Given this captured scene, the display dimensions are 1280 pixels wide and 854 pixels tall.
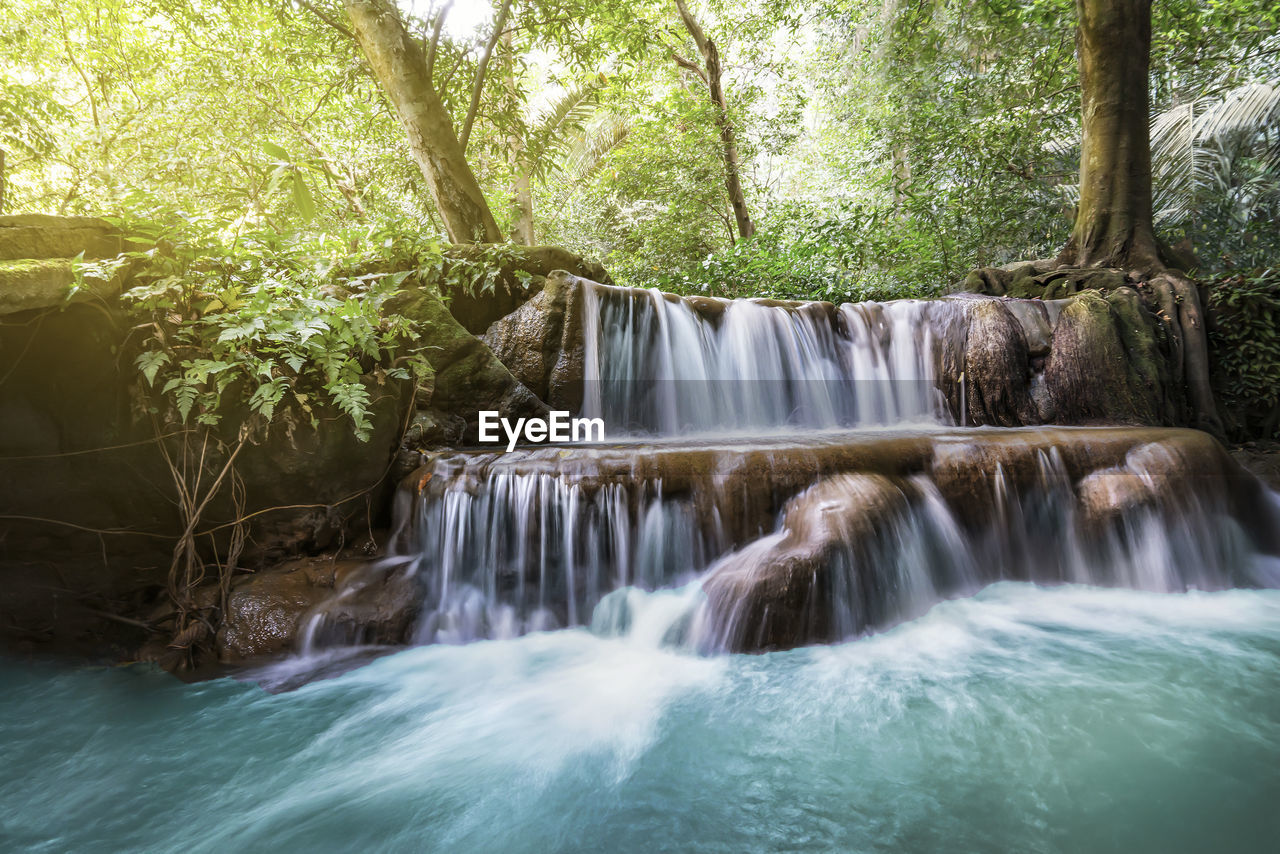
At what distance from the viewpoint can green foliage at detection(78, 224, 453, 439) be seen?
3.40 meters

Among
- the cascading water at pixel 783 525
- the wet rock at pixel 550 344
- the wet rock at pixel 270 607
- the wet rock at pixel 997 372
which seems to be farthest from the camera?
the wet rock at pixel 997 372

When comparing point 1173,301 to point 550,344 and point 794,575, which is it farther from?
point 550,344

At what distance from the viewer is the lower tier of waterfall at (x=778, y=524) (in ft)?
12.5

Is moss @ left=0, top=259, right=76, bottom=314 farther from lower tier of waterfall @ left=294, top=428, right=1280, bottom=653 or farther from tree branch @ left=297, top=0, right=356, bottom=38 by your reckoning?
tree branch @ left=297, top=0, right=356, bottom=38

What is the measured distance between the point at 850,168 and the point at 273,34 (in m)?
12.2

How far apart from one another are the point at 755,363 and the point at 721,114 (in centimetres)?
674

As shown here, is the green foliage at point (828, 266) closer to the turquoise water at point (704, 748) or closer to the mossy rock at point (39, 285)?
the turquoise water at point (704, 748)

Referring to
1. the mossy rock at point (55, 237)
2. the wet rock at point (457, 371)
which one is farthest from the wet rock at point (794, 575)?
the mossy rock at point (55, 237)

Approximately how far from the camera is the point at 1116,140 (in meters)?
7.40

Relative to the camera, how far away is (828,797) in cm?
206

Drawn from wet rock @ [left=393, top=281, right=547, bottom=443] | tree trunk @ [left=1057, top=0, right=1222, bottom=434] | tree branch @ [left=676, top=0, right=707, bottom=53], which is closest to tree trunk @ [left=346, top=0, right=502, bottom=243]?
wet rock @ [left=393, top=281, right=547, bottom=443]

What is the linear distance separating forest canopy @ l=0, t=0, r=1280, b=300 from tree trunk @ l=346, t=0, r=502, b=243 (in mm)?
105

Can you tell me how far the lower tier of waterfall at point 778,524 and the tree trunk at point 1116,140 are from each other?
4.34 meters

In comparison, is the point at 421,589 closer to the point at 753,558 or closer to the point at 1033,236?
the point at 753,558
